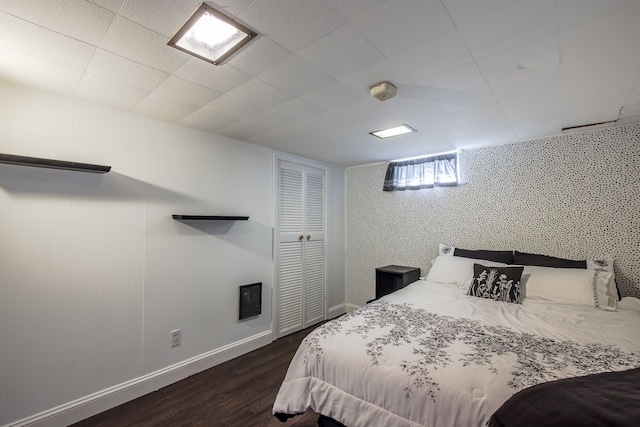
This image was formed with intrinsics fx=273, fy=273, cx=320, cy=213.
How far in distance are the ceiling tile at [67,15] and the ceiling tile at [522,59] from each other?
6.19ft

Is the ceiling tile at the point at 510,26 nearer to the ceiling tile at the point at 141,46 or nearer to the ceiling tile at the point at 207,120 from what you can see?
the ceiling tile at the point at 141,46

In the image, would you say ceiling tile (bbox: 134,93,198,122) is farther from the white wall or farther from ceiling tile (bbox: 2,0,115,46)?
ceiling tile (bbox: 2,0,115,46)

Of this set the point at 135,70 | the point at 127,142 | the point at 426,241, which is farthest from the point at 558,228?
the point at 127,142

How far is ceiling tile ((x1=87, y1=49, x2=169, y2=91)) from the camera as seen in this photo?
1.51m

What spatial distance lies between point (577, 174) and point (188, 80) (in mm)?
3458

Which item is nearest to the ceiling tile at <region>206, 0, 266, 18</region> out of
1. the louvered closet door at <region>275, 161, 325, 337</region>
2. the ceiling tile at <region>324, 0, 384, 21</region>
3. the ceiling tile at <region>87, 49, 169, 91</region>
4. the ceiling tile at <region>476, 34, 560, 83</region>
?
the ceiling tile at <region>324, 0, 384, 21</region>

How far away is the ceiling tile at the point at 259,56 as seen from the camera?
1378mm

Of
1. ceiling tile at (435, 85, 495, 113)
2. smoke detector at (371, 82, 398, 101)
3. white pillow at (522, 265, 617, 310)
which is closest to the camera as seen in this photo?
smoke detector at (371, 82, 398, 101)

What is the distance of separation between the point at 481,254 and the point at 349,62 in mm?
2480

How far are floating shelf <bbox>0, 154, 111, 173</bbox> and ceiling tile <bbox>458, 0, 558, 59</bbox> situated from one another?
2.40m

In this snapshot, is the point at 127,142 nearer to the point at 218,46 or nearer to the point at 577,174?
the point at 218,46

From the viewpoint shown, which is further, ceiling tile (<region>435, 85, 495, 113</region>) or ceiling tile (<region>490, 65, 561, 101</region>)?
ceiling tile (<region>435, 85, 495, 113</region>)

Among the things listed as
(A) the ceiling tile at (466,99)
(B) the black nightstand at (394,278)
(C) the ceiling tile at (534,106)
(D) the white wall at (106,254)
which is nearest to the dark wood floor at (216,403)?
→ (D) the white wall at (106,254)

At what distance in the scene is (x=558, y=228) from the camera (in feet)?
8.87
